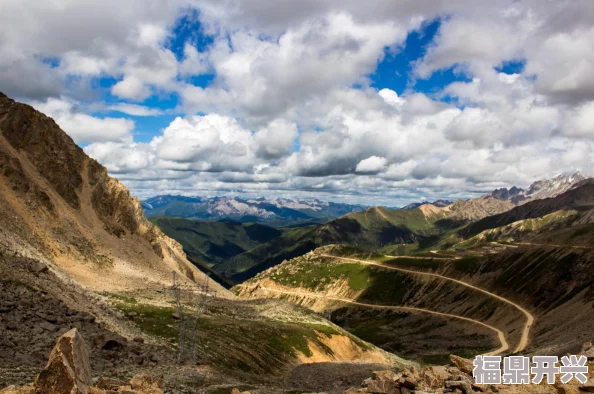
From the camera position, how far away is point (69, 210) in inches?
5374

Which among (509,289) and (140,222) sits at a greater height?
(140,222)

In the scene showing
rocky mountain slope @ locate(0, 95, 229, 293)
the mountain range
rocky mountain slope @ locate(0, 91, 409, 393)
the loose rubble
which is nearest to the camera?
the loose rubble

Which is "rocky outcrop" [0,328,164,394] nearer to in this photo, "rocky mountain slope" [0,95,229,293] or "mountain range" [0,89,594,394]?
"mountain range" [0,89,594,394]

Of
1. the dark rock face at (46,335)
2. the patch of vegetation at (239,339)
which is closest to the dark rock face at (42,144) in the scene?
the patch of vegetation at (239,339)

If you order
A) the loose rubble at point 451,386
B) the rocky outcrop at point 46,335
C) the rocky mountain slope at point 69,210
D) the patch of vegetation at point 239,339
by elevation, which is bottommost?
the patch of vegetation at point 239,339

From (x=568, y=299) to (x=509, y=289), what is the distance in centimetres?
3863

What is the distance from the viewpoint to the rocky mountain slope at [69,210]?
352ft

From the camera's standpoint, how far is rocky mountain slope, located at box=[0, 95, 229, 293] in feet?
352

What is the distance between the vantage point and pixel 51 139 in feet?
494

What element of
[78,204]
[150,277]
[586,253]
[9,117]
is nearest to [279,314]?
[150,277]

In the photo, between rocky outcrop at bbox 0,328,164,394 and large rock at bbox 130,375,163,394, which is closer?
rocky outcrop at bbox 0,328,164,394

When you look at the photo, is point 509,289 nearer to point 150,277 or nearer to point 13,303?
point 150,277

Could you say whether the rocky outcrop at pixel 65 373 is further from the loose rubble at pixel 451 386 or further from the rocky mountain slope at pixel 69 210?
the rocky mountain slope at pixel 69 210

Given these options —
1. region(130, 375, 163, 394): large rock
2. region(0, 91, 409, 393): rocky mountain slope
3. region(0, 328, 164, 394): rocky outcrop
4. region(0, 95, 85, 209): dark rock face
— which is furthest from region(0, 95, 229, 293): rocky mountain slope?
region(0, 328, 164, 394): rocky outcrop
